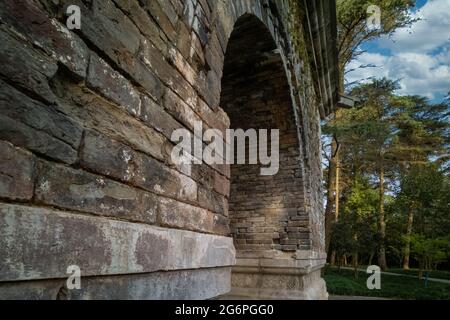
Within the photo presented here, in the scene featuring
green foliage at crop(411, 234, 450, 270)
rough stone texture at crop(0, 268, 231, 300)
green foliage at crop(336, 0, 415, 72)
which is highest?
green foliage at crop(336, 0, 415, 72)

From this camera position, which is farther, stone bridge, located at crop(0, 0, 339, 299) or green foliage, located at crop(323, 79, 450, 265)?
green foliage, located at crop(323, 79, 450, 265)

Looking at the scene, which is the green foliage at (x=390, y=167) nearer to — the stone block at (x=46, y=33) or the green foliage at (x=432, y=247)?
the green foliage at (x=432, y=247)

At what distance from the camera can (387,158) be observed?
2153 centimetres

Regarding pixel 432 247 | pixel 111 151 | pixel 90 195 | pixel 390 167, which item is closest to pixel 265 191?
pixel 111 151

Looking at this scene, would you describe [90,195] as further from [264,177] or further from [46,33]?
[264,177]

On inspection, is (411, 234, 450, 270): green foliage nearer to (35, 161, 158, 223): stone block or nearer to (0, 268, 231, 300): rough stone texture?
(0, 268, 231, 300): rough stone texture

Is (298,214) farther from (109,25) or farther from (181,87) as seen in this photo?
(109,25)

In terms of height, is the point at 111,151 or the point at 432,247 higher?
the point at 111,151

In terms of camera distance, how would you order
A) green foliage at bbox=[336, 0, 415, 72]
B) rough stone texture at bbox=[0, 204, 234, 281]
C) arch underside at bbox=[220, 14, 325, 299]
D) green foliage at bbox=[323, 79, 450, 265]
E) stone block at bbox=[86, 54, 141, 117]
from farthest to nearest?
green foliage at bbox=[323, 79, 450, 265], green foliage at bbox=[336, 0, 415, 72], arch underside at bbox=[220, 14, 325, 299], stone block at bbox=[86, 54, 141, 117], rough stone texture at bbox=[0, 204, 234, 281]

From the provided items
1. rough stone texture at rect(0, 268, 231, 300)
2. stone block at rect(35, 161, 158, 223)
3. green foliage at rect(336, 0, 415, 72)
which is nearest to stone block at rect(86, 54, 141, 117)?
stone block at rect(35, 161, 158, 223)

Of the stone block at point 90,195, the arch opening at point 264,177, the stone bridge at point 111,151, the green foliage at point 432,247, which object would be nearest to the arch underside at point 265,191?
the arch opening at point 264,177

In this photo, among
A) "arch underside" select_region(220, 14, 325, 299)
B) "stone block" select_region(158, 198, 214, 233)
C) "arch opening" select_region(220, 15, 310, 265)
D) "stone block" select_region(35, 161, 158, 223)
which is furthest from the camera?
"arch opening" select_region(220, 15, 310, 265)

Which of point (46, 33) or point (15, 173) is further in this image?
point (46, 33)

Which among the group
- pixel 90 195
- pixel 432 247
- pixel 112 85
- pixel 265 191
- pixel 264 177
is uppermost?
pixel 264 177
